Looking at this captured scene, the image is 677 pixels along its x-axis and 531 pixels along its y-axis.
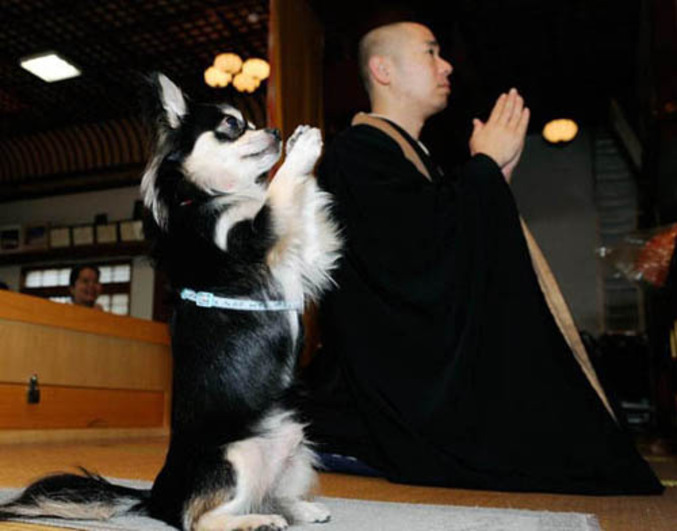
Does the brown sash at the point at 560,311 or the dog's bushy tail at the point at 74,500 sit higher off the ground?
the brown sash at the point at 560,311

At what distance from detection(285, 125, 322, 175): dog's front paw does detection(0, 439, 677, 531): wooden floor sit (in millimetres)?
1022

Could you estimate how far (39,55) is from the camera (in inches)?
293

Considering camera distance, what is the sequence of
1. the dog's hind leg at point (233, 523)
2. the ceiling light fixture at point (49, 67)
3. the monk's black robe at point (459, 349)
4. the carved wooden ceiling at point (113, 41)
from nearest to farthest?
1. the dog's hind leg at point (233, 523)
2. the monk's black robe at point (459, 349)
3. the carved wooden ceiling at point (113, 41)
4. the ceiling light fixture at point (49, 67)

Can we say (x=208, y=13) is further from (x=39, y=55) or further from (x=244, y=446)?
(x=244, y=446)

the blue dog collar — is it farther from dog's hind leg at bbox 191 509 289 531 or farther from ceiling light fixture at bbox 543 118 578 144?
ceiling light fixture at bbox 543 118 578 144

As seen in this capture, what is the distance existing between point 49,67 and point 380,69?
245 inches

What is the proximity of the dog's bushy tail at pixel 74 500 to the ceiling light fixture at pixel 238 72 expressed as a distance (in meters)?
5.30

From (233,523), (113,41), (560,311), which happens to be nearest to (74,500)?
(233,523)

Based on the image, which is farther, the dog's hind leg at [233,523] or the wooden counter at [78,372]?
the wooden counter at [78,372]

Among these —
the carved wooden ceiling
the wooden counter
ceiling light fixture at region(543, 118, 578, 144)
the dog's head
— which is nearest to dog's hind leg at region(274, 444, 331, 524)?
the dog's head

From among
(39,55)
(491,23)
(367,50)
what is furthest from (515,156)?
(39,55)

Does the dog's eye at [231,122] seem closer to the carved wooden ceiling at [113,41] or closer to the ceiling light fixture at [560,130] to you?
the carved wooden ceiling at [113,41]

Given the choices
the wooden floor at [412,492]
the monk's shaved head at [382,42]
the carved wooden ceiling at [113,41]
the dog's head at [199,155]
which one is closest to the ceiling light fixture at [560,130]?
the carved wooden ceiling at [113,41]

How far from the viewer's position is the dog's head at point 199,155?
164 centimetres
